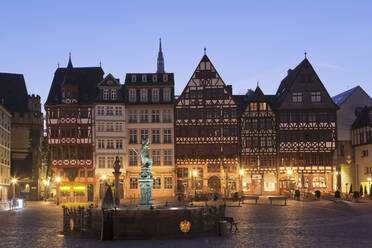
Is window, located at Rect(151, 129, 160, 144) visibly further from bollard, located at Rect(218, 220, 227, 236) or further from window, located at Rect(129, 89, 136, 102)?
bollard, located at Rect(218, 220, 227, 236)

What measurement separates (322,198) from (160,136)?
63.5 feet

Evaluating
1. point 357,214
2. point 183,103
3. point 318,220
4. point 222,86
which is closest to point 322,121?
point 222,86

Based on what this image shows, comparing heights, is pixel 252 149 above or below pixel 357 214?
above

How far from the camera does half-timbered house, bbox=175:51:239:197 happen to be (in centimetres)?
6175

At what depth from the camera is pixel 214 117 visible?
62.2m

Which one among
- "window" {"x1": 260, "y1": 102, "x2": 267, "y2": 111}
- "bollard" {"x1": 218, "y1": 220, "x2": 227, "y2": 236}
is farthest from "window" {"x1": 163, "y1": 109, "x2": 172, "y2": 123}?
"bollard" {"x1": 218, "y1": 220, "x2": 227, "y2": 236}

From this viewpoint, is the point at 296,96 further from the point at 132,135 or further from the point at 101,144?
the point at 101,144

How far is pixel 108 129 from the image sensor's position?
61.8 metres

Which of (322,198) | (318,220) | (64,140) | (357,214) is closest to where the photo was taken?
(318,220)

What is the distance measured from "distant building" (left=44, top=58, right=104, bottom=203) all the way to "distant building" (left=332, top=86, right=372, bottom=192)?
27927 millimetres

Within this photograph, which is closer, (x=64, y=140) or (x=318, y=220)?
(x=318, y=220)

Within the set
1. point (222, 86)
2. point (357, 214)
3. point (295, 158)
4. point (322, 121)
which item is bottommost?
point (357, 214)

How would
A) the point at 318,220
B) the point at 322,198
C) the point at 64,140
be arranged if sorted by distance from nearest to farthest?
1. the point at 318,220
2. the point at 322,198
3. the point at 64,140

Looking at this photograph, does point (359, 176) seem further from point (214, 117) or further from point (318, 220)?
point (318, 220)
